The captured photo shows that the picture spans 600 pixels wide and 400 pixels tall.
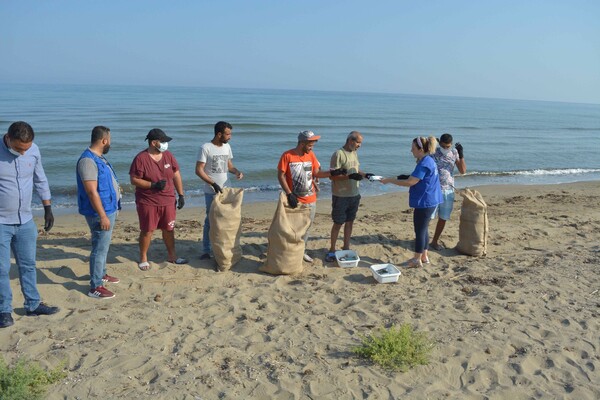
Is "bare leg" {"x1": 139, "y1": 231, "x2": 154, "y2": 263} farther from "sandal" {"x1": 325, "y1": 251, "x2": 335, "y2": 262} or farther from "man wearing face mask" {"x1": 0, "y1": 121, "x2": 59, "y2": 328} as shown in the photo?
"sandal" {"x1": 325, "y1": 251, "x2": 335, "y2": 262}

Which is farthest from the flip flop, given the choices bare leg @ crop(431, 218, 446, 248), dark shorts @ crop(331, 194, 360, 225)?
bare leg @ crop(431, 218, 446, 248)

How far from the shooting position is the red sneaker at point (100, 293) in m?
5.20

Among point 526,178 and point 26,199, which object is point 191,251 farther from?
point 526,178

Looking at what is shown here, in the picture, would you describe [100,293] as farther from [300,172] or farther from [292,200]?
[300,172]

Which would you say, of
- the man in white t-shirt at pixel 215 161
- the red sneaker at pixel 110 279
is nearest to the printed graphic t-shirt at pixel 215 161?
the man in white t-shirt at pixel 215 161

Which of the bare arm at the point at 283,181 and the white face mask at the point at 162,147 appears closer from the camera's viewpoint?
the white face mask at the point at 162,147

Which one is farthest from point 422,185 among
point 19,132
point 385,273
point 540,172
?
point 540,172

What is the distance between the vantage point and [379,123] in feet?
111

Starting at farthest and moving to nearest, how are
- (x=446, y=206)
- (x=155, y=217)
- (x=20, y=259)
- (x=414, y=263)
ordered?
1. (x=446, y=206)
2. (x=414, y=263)
3. (x=155, y=217)
4. (x=20, y=259)

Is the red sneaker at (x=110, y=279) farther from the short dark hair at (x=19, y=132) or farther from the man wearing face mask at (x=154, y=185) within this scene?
the short dark hair at (x=19, y=132)

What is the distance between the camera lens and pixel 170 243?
242 inches

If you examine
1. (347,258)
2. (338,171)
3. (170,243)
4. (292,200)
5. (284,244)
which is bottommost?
(347,258)

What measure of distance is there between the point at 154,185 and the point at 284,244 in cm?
158

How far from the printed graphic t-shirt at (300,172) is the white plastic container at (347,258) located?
0.82 metres
